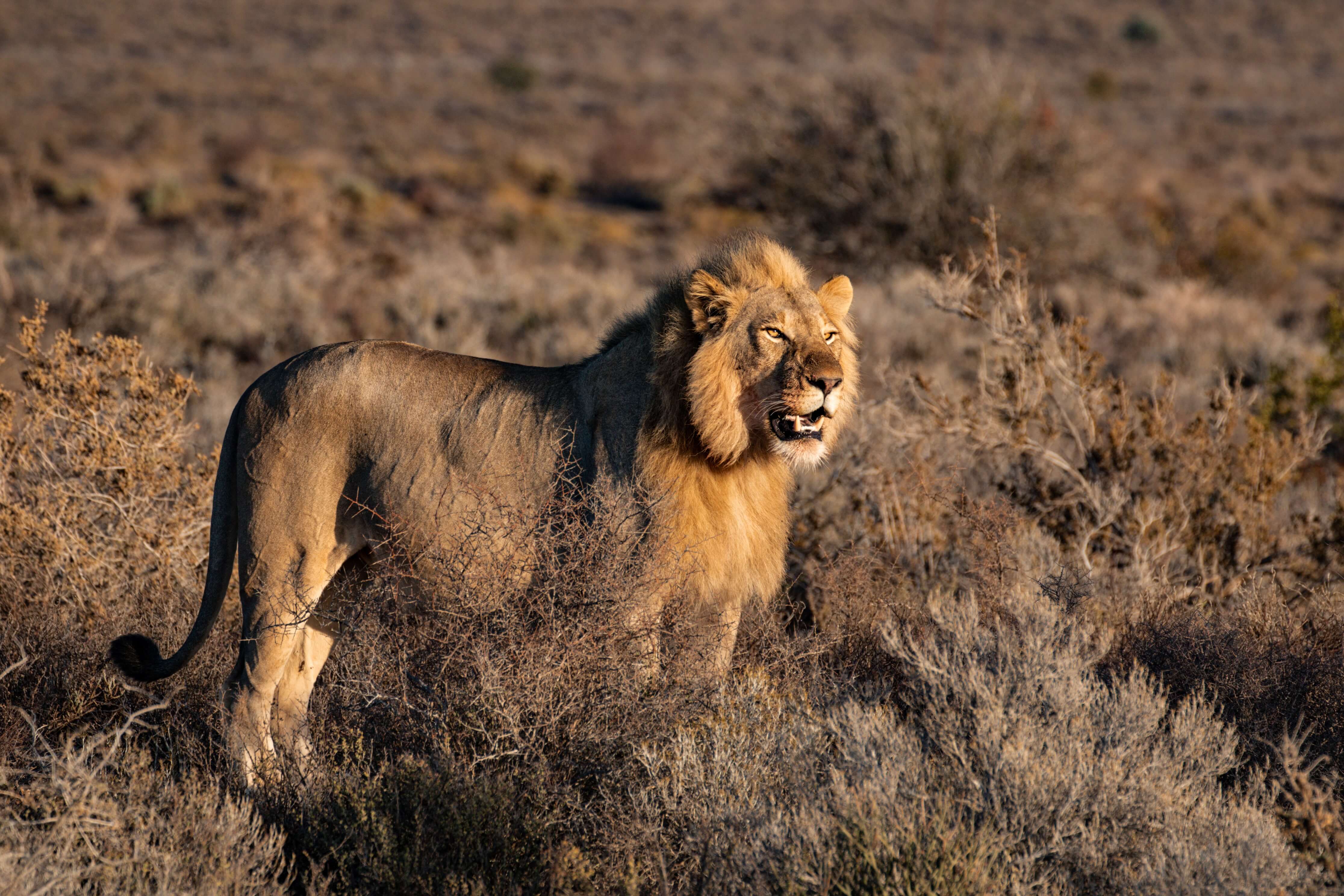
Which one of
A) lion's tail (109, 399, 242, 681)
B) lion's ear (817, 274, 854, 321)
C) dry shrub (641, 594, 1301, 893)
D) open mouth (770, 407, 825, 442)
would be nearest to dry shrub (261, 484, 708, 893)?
dry shrub (641, 594, 1301, 893)

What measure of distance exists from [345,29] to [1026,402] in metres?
72.2

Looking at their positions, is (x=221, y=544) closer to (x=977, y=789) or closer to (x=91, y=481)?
(x=91, y=481)

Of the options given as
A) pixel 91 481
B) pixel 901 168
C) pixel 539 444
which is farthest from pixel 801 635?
pixel 901 168

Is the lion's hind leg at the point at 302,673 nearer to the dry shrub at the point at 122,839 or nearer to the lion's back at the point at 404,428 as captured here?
the lion's back at the point at 404,428

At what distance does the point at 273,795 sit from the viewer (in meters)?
4.51

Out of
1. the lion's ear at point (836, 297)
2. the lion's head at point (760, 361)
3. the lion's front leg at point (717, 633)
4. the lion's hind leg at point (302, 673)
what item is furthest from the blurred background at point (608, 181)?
the lion's hind leg at point (302, 673)

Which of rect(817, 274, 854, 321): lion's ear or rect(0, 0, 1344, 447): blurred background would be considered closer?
rect(817, 274, 854, 321): lion's ear

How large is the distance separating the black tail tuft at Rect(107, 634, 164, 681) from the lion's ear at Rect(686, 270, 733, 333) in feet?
8.93

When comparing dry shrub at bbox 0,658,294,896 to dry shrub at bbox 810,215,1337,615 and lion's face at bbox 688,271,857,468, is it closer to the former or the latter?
lion's face at bbox 688,271,857,468

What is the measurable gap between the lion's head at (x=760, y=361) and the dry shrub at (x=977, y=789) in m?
0.98

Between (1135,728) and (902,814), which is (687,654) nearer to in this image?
(902,814)

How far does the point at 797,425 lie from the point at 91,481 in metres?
4.03

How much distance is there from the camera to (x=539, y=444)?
17.2ft

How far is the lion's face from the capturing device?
4.93m
